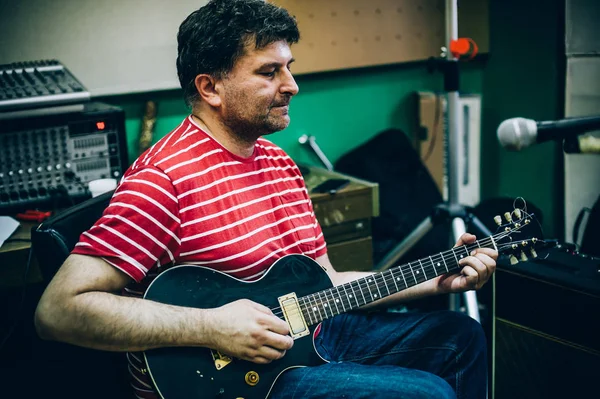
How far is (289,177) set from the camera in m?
1.53

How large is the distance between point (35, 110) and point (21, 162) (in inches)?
6.8

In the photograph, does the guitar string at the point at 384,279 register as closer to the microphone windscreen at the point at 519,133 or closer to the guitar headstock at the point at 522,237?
the guitar headstock at the point at 522,237

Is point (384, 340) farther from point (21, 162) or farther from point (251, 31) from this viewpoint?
point (21, 162)

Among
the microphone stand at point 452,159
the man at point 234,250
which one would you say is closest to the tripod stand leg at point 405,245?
the microphone stand at point 452,159

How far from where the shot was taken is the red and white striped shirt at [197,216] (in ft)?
3.74

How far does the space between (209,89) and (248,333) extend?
59 centimetres

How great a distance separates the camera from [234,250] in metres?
1.29

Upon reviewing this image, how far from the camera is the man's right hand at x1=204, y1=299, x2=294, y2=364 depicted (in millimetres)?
1162

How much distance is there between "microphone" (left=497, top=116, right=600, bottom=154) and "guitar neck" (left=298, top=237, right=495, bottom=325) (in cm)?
25

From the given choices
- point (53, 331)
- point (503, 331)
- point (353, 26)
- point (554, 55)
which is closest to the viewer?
point (53, 331)

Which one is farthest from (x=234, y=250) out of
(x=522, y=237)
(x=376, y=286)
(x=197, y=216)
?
(x=522, y=237)

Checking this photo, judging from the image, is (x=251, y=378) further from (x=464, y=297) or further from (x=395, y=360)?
(x=464, y=297)

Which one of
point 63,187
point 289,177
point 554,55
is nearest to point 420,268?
point 289,177

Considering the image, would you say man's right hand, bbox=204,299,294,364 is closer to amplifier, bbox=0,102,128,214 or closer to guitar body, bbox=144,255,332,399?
guitar body, bbox=144,255,332,399
